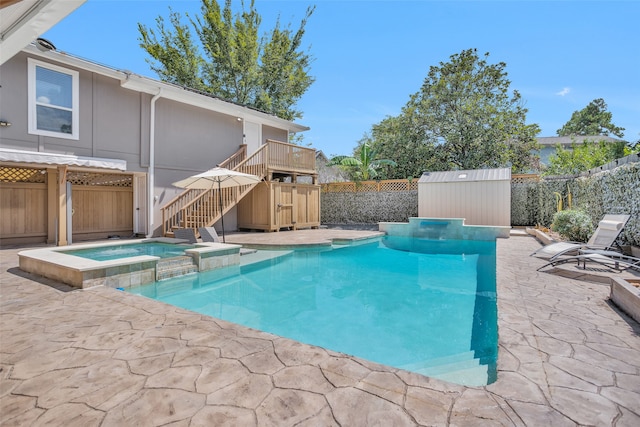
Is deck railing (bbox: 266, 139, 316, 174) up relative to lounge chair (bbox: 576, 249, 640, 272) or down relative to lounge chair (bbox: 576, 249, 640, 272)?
up

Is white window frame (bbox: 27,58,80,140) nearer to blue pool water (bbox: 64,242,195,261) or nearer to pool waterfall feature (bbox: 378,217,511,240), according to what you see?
blue pool water (bbox: 64,242,195,261)

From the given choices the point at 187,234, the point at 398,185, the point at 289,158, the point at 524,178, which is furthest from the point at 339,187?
the point at 187,234

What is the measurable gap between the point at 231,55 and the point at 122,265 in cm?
1914

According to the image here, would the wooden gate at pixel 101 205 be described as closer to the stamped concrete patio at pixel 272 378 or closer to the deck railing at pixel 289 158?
the deck railing at pixel 289 158

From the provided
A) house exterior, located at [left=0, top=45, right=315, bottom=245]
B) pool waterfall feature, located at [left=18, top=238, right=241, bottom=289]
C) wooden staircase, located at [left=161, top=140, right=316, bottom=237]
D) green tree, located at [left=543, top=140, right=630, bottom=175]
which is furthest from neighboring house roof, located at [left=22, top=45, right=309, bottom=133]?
green tree, located at [left=543, top=140, right=630, bottom=175]

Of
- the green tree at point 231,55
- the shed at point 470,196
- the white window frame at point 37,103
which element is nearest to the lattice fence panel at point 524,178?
the shed at point 470,196

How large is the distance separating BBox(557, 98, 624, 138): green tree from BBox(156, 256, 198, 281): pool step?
49064 millimetres

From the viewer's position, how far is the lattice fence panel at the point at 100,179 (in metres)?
10.4

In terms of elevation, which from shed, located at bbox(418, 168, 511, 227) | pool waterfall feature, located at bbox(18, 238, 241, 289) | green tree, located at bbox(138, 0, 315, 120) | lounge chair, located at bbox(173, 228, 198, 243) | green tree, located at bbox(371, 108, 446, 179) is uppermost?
green tree, located at bbox(138, 0, 315, 120)

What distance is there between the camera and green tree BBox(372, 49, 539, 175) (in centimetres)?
1817

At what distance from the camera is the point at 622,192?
7.54 meters

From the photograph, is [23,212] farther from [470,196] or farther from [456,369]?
[470,196]

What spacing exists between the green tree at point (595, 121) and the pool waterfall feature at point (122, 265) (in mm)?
48560

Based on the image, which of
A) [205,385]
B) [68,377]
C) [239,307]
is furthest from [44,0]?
[239,307]
